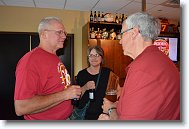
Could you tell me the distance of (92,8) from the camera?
10.6ft

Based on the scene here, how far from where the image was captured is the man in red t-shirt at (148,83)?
75cm

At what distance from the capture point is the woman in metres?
1.66

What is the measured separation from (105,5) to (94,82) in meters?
1.71

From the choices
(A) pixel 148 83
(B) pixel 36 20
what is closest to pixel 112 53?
(B) pixel 36 20

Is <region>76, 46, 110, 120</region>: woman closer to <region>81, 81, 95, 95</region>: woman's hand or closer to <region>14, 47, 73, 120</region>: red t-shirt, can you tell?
<region>81, 81, 95, 95</region>: woman's hand

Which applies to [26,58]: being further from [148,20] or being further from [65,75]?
[148,20]

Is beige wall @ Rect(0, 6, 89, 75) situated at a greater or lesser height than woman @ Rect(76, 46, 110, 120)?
greater

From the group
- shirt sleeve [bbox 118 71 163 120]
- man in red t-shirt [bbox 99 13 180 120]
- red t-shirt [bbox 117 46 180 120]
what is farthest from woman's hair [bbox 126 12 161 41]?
shirt sleeve [bbox 118 71 163 120]

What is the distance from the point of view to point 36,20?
3.29 m

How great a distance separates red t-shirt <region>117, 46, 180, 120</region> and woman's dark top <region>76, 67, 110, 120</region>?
2.80 feet

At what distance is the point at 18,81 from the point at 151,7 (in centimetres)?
261

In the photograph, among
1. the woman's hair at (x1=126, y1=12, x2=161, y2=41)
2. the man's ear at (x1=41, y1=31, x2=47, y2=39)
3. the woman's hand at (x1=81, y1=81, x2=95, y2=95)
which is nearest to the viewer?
the woman's hair at (x1=126, y1=12, x2=161, y2=41)

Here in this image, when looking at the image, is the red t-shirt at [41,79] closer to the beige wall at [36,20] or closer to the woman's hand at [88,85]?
the woman's hand at [88,85]

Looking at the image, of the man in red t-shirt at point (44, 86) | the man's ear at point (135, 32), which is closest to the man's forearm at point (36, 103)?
the man in red t-shirt at point (44, 86)
